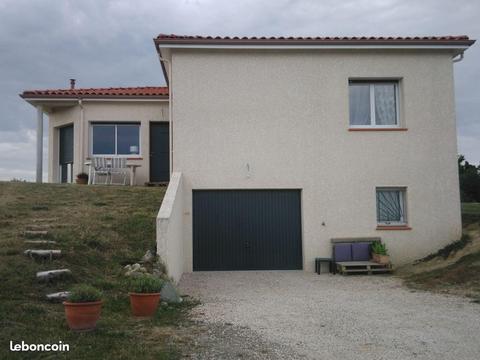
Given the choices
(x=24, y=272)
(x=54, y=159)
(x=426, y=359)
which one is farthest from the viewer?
(x=54, y=159)

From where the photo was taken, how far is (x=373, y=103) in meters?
13.9

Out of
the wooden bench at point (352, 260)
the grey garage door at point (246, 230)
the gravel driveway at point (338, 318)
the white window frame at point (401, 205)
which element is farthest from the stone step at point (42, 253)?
the white window frame at point (401, 205)

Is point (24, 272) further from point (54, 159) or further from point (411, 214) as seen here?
point (54, 159)

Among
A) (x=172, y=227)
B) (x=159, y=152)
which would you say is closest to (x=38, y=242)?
(x=172, y=227)

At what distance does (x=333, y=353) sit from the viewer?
581 cm

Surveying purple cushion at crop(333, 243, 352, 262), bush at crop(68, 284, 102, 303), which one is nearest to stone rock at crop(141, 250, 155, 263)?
bush at crop(68, 284, 102, 303)

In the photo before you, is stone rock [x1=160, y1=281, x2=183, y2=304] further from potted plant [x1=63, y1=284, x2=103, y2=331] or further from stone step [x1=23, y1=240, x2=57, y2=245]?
stone step [x1=23, y1=240, x2=57, y2=245]

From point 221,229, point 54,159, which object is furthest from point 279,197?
point 54,159

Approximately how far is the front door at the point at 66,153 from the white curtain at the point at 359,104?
35.5 ft

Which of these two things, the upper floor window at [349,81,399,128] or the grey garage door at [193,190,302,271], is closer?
the grey garage door at [193,190,302,271]

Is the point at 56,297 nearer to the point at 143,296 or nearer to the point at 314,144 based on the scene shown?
the point at 143,296

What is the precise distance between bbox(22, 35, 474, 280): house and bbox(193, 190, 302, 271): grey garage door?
0.03 meters

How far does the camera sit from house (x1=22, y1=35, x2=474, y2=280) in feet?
43.3

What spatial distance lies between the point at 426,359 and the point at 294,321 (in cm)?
219
